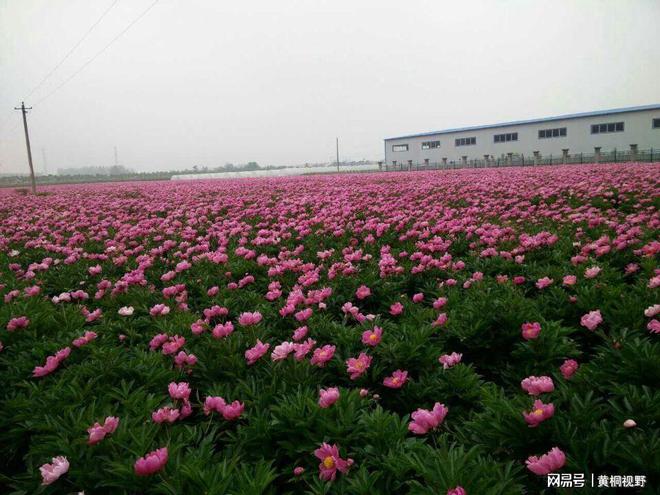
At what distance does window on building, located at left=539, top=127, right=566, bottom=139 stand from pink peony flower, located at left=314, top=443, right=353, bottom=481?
4583 centimetres

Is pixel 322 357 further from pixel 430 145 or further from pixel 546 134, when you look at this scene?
pixel 430 145

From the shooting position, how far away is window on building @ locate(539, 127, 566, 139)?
3991 cm

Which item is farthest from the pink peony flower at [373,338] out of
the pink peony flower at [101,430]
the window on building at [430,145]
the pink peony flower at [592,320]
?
the window on building at [430,145]

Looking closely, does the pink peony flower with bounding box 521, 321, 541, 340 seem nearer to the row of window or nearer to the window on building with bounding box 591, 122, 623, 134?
the row of window

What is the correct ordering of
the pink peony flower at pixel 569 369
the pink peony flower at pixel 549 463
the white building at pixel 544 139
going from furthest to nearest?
1. the white building at pixel 544 139
2. the pink peony flower at pixel 569 369
3. the pink peony flower at pixel 549 463

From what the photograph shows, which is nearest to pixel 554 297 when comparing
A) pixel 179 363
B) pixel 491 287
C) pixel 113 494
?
pixel 491 287

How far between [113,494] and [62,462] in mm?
247

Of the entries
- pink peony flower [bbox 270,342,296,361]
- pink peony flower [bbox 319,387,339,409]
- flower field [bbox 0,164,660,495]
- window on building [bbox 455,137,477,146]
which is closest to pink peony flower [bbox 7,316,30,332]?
flower field [bbox 0,164,660,495]

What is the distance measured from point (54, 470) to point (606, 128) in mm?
46114

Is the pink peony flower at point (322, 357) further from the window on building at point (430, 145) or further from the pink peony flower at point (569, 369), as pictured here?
the window on building at point (430, 145)

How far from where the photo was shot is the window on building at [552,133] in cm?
3991

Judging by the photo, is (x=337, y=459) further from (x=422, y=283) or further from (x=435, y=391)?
(x=422, y=283)

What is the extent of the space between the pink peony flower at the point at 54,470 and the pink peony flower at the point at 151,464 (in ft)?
1.13

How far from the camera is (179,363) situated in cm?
234
